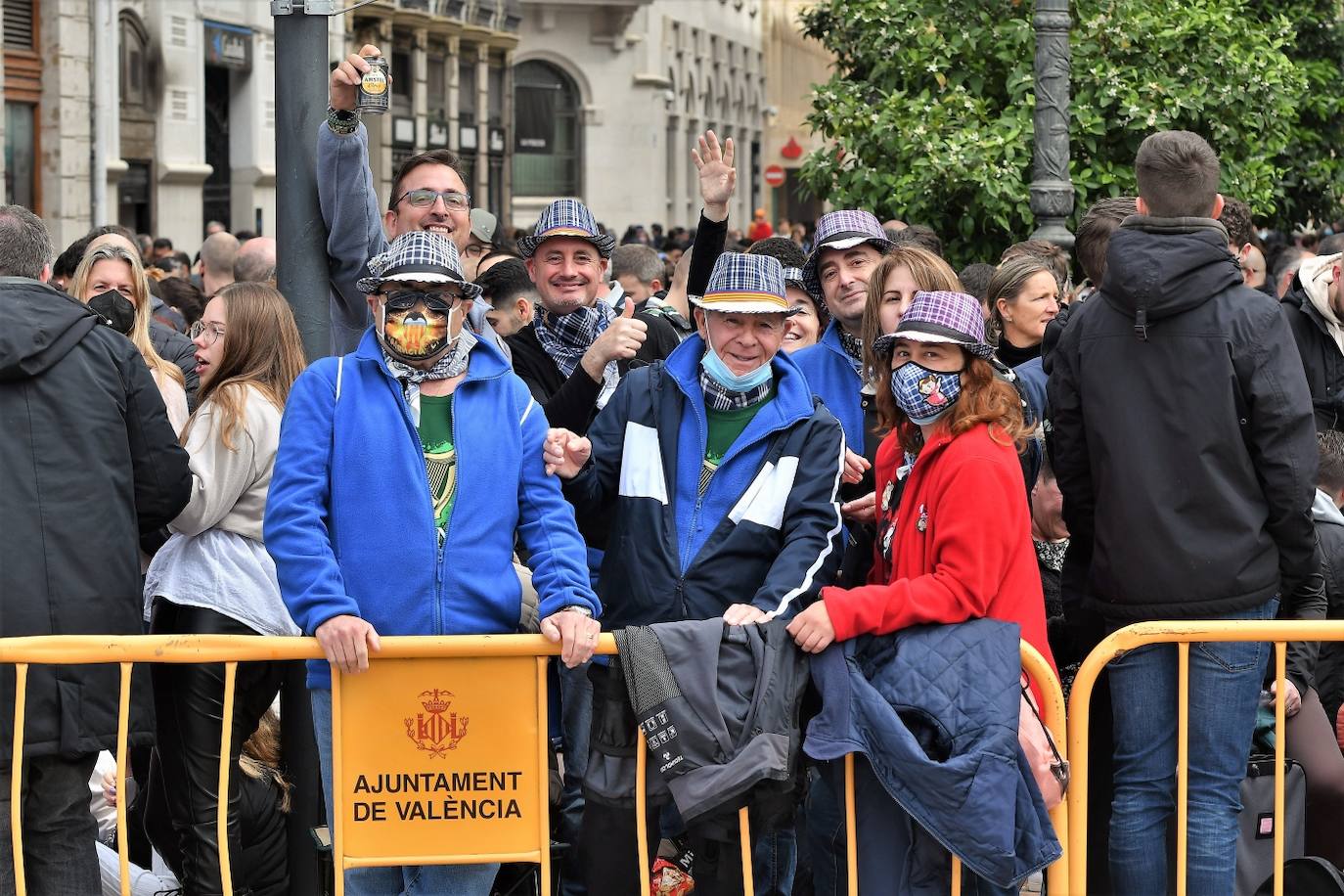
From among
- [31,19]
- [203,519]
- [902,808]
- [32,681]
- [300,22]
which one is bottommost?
[902,808]

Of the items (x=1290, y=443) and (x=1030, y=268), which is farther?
(x=1030, y=268)

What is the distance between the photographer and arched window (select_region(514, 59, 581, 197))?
1828 inches

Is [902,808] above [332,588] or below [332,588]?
below

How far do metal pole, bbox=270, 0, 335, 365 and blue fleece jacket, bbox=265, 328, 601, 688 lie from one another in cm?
88

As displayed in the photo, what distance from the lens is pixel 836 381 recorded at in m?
5.93

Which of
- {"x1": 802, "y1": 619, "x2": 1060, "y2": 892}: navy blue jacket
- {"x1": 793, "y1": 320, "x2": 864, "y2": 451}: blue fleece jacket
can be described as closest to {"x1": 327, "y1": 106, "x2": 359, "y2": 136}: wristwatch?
{"x1": 793, "y1": 320, "x2": 864, "y2": 451}: blue fleece jacket

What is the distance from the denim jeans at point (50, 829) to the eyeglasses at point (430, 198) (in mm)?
1975

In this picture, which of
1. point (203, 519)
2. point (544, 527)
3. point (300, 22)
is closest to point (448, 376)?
point (544, 527)

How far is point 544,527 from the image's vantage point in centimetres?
479

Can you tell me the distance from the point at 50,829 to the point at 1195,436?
319cm

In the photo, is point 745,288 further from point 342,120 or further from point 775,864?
point 775,864

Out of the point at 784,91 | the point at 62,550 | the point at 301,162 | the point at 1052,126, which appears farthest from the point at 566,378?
the point at 784,91

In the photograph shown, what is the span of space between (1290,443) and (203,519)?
3.00 metres

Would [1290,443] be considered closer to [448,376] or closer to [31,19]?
[448,376]
